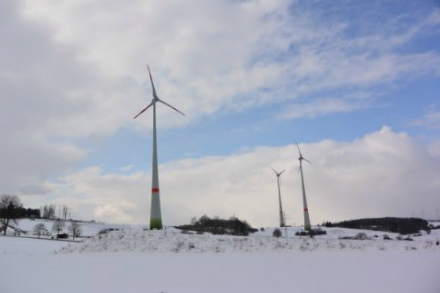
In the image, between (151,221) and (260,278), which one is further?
(151,221)

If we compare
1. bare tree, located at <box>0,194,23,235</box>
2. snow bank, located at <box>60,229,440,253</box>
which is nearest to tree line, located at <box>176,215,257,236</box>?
bare tree, located at <box>0,194,23,235</box>

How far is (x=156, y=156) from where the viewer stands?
62312 millimetres

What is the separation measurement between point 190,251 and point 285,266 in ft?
56.1

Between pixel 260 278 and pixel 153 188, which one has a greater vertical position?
pixel 153 188

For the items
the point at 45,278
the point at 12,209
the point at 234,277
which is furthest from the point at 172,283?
the point at 12,209

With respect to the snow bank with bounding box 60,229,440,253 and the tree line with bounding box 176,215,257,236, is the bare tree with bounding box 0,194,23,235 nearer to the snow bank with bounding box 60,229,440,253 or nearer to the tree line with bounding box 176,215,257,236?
the tree line with bounding box 176,215,257,236

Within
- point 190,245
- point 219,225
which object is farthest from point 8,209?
point 190,245

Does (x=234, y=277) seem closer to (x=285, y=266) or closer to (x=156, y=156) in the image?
(x=285, y=266)

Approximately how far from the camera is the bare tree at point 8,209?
135 m

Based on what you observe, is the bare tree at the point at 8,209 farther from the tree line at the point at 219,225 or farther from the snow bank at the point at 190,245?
the snow bank at the point at 190,245

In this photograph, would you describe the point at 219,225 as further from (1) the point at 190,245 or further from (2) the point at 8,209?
(1) the point at 190,245

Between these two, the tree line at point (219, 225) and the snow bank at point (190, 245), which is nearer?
the snow bank at point (190, 245)

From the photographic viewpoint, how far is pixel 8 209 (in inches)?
5369

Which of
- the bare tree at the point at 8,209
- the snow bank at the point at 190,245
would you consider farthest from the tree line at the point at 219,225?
the snow bank at the point at 190,245
